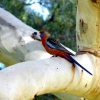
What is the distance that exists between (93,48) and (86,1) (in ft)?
0.58

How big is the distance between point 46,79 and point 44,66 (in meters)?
0.04

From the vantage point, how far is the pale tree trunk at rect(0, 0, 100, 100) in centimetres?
115

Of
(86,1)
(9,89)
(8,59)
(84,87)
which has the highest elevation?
(86,1)

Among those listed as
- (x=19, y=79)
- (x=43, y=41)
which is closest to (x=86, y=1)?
(x=43, y=41)

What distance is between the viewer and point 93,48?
59.6 inches

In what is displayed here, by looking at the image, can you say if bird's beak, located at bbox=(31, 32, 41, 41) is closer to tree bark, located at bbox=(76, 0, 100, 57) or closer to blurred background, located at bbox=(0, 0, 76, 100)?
tree bark, located at bbox=(76, 0, 100, 57)

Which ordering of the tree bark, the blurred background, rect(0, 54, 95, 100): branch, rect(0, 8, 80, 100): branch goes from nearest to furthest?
1. rect(0, 54, 95, 100): branch
2. the tree bark
3. rect(0, 8, 80, 100): branch
4. the blurred background


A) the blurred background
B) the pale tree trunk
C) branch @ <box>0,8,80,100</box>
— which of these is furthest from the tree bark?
the blurred background

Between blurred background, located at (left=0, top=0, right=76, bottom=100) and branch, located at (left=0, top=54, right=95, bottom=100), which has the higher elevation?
branch, located at (left=0, top=54, right=95, bottom=100)

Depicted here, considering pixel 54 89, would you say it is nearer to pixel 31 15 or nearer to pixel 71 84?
pixel 71 84

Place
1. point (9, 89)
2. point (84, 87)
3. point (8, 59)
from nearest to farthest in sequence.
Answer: point (9, 89), point (84, 87), point (8, 59)

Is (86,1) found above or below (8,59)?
above

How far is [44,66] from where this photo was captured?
1247 mm

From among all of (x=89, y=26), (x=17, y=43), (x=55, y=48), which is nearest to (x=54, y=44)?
(x=55, y=48)
